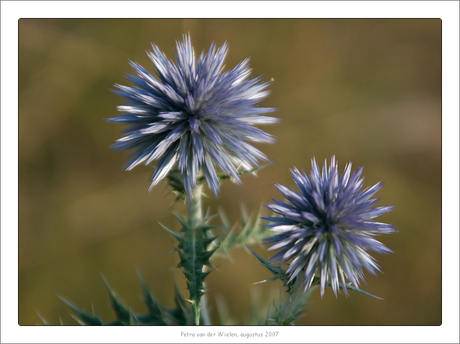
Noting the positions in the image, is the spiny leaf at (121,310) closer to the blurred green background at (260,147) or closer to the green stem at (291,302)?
the green stem at (291,302)

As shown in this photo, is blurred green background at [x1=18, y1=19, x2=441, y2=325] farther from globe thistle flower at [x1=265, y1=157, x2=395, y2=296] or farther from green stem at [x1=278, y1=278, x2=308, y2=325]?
globe thistle flower at [x1=265, y1=157, x2=395, y2=296]

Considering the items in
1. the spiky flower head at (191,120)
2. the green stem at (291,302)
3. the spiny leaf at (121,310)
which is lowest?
the spiny leaf at (121,310)

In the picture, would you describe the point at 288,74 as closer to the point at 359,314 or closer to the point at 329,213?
the point at 359,314

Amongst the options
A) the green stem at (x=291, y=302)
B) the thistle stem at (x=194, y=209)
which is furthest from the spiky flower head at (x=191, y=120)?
the green stem at (x=291, y=302)

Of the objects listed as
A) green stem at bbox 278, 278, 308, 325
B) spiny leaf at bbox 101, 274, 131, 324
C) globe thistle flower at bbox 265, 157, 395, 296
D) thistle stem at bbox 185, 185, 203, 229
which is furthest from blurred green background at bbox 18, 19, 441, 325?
globe thistle flower at bbox 265, 157, 395, 296

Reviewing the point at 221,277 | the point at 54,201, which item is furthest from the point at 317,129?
the point at 54,201
